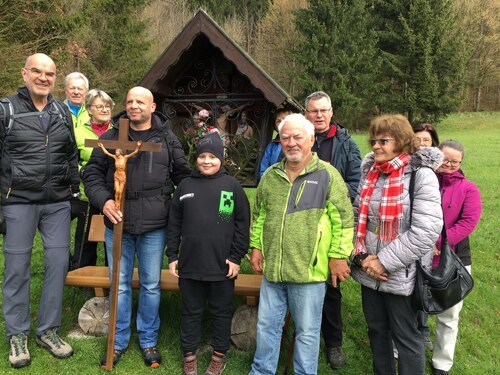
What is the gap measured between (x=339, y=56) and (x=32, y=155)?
25.5 m

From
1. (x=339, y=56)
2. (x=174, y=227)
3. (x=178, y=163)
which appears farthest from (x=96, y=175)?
(x=339, y=56)

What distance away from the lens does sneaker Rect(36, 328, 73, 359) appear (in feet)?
11.4

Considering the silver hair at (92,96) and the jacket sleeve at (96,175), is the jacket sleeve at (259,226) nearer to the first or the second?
the jacket sleeve at (96,175)

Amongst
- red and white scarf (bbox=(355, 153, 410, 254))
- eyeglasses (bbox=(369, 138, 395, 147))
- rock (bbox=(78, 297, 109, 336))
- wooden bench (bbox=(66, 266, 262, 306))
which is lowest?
rock (bbox=(78, 297, 109, 336))

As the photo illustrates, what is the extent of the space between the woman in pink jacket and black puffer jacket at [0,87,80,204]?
10.1 feet

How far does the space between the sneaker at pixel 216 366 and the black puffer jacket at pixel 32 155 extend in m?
1.83

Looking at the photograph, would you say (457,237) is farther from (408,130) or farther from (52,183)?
(52,183)

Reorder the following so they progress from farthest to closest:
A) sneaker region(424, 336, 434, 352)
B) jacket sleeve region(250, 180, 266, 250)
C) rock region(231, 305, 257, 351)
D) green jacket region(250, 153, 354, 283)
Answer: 1. sneaker region(424, 336, 434, 352)
2. rock region(231, 305, 257, 351)
3. jacket sleeve region(250, 180, 266, 250)
4. green jacket region(250, 153, 354, 283)

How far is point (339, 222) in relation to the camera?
111 inches

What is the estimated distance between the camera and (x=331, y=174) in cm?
287

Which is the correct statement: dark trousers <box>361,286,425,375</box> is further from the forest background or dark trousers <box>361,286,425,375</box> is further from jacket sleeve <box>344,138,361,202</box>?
the forest background

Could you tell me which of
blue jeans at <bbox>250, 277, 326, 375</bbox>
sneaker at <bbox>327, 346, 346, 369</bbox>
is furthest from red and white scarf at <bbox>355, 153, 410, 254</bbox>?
sneaker at <bbox>327, 346, 346, 369</bbox>

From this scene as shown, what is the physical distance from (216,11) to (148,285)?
3273 centimetres

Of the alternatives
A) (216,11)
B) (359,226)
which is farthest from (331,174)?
(216,11)
